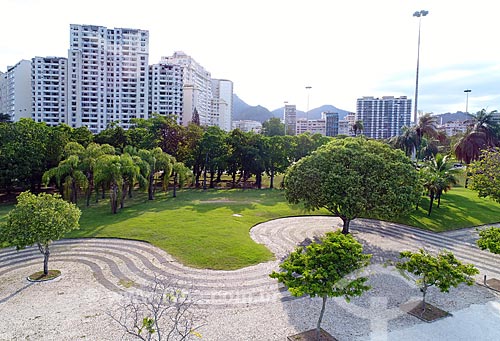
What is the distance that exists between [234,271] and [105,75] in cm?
9163

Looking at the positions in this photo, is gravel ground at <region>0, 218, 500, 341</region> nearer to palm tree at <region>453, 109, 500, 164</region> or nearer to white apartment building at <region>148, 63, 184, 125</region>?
palm tree at <region>453, 109, 500, 164</region>

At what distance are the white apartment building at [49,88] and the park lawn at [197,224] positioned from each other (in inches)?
2870

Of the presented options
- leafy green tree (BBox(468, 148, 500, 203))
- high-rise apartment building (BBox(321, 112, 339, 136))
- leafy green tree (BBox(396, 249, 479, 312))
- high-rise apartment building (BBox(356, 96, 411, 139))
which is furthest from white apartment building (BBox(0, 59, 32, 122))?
high-rise apartment building (BBox(356, 96, 411, 139))

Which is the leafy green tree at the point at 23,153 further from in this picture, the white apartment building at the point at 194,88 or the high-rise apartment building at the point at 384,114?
the high-rise apartment building at the point at 384,114

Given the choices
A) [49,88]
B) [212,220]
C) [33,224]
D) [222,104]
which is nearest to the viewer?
[33,224]

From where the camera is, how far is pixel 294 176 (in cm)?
2012

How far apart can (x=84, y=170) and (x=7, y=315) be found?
1747cm

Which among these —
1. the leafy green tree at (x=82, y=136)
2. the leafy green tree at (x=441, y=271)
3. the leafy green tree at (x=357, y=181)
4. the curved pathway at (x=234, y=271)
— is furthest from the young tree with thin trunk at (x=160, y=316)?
the leafy green tree at (x=82, y=136)

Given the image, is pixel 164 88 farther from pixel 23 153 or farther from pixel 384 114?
pixel 384 114

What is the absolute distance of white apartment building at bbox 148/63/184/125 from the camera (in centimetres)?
9850

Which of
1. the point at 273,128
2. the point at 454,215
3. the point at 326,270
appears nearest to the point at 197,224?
the point at 326,270

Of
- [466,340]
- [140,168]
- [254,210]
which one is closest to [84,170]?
[140,168]

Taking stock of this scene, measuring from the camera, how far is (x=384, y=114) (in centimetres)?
15188

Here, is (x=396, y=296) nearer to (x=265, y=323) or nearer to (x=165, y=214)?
(x=265, y=323)
